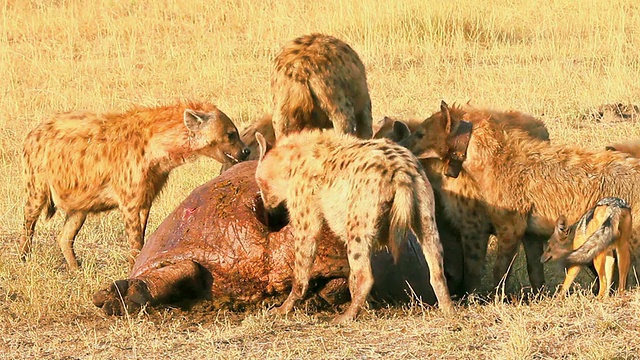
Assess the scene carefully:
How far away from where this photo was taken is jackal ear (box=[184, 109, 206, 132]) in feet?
22.4

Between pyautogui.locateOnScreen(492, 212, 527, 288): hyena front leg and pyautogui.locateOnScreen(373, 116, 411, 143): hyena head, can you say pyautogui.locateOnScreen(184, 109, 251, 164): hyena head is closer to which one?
pyautogui.locateOnScreen(373, 116, 411, 143): hyena head

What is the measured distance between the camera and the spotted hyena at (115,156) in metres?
6.92

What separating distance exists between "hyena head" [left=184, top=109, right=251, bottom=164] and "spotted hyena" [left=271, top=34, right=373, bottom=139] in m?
0.26

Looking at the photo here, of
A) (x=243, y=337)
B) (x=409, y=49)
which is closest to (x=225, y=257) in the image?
(x=243, y=337)

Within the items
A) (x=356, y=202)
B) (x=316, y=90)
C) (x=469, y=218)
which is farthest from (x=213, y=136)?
(x=356, y=202)

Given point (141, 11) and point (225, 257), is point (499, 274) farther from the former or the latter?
point (141, 11)

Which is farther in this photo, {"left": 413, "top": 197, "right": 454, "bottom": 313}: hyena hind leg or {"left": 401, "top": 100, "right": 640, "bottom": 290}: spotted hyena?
{"left": 401, "top": 100, "right": 640, "bottom": 290}: spotted hyena

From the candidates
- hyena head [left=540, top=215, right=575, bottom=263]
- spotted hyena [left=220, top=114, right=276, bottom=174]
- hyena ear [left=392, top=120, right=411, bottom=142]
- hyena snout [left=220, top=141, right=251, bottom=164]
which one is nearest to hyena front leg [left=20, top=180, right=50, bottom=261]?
spotted hyena [left=220, top=114, right=276, bottom=174]

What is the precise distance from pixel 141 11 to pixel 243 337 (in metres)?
9.38

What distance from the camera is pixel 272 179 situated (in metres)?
5.98

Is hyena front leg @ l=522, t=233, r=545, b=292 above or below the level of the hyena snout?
below

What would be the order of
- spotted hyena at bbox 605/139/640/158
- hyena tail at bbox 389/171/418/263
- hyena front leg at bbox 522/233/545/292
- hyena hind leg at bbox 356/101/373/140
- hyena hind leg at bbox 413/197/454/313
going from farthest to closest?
hyena hind leg at bbox 356/101/373/140 < spotted hyena at bbox 605/139/640/158 < hyena front leg at bbox 522/233/545/292 < hyena hind leg at bbox 413/197/454/313 < hyena tail at bbox 389/171/418/263

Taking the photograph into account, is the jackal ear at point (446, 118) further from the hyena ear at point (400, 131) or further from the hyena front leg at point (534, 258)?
the hyena front leg at point (534, 258)

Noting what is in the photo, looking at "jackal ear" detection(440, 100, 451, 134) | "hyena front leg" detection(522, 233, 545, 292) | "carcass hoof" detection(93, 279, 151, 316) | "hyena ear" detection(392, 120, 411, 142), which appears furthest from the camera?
"hyena ear" detection(392, 120, 411, 142)
